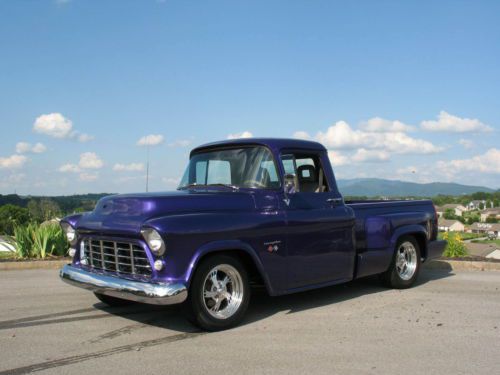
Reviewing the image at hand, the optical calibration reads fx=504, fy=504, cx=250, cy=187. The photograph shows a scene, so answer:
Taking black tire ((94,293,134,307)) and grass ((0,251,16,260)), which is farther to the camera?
grass ((0,251,16,260))

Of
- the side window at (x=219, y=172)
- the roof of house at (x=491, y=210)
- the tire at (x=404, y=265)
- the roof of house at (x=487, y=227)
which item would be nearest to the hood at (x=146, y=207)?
the side window at (x=219, y=172)

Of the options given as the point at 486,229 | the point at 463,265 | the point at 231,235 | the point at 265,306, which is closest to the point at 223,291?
the point at 231,235

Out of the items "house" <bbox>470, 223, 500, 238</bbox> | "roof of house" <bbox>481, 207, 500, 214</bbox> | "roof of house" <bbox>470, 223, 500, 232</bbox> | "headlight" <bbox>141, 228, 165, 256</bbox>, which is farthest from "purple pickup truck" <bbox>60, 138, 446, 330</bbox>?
"roof of house" <bbox>481, 207, 500, 214</bbox>

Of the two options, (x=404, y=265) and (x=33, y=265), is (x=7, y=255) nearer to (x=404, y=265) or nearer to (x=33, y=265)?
(x=33, y=265)

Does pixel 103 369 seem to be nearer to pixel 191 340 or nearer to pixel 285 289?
pixel 191 340

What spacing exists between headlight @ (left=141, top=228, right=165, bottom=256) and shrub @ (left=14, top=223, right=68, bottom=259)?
20.3 feet

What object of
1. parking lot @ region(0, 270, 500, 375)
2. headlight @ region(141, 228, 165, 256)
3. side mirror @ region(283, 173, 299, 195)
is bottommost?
parking lot @ region(0, 270, 500, 375)

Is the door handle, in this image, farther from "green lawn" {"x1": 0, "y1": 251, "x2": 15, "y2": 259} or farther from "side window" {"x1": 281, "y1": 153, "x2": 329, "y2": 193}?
"green lawn" {"x1": 0, "y1": 251, "x2": 15, "y2": 259}

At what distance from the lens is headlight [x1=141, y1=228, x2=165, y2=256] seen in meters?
4.68

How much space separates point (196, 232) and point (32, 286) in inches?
160

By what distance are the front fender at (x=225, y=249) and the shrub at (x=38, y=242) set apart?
6.24 metres

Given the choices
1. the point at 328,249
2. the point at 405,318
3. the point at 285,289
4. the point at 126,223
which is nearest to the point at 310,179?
the point at 328,249

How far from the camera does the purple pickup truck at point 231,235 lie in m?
4.80

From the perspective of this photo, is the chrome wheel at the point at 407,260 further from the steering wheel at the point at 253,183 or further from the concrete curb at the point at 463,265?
the steering wheel at the point at 253,183
